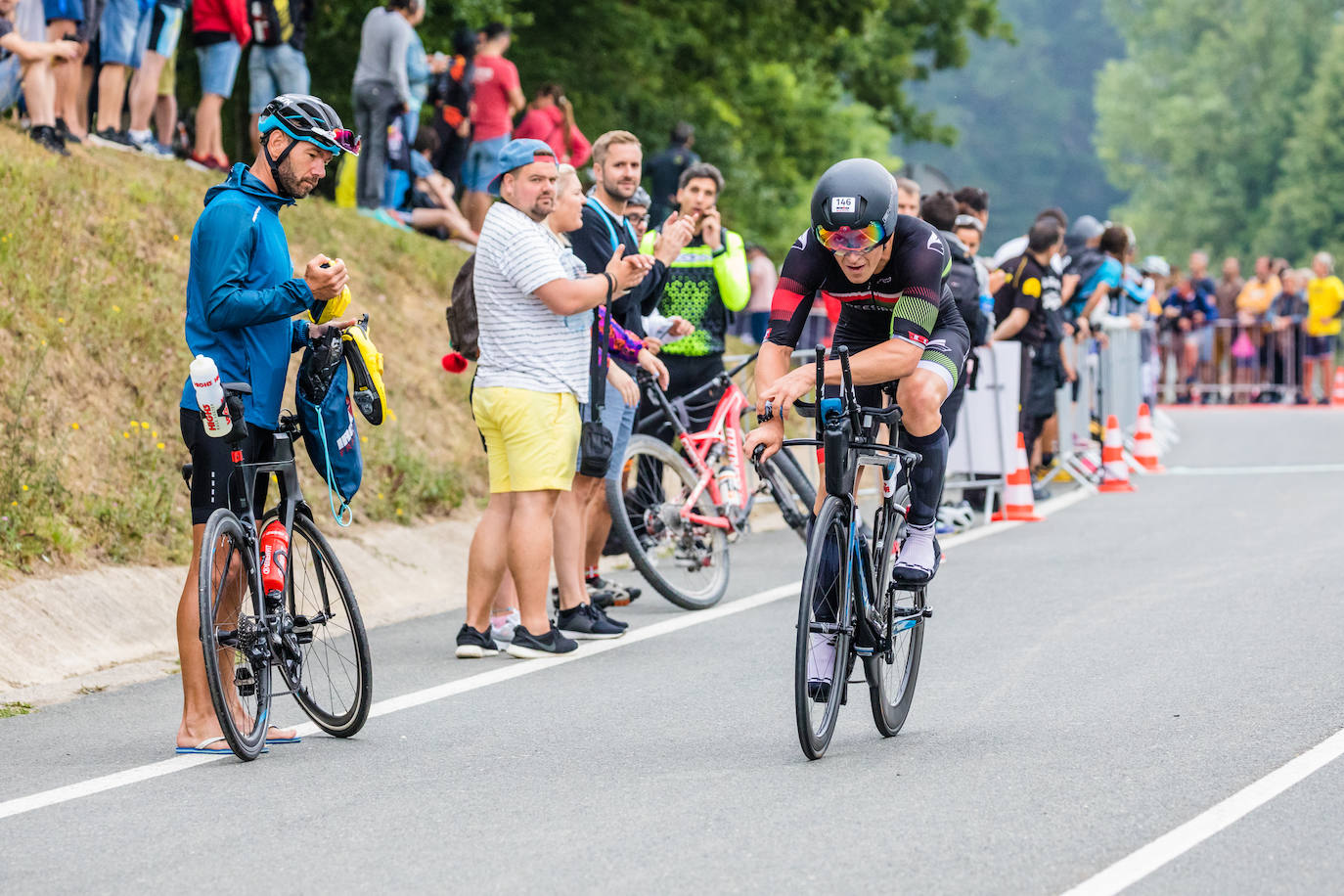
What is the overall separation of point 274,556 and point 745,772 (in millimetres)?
1833

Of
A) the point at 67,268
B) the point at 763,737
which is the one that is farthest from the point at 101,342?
the point at 763,737

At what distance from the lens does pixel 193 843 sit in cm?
563

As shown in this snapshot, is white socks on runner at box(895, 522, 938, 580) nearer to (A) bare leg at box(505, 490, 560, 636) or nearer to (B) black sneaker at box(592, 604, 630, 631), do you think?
(A) bare leg at box(505, 490, 560, 636)

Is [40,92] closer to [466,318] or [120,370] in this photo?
[120,370]

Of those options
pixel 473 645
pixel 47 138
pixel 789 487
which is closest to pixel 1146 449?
pixel 789 487

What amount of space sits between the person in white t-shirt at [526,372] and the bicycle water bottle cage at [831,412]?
6.71 ft

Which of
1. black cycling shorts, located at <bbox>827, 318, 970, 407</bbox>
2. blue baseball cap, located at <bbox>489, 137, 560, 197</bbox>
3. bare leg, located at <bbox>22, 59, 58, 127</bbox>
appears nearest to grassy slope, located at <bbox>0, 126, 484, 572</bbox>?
bare leg, located at <bbox>22, 59, 58, 127</bbox>

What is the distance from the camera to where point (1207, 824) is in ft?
18.5

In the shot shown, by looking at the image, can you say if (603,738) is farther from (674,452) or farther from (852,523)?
(674,452)

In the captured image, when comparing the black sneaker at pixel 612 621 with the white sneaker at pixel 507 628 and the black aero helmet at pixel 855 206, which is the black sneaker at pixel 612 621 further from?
the black aero helmet at pixel 855 206

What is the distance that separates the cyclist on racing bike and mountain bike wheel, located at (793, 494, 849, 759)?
1.11ft

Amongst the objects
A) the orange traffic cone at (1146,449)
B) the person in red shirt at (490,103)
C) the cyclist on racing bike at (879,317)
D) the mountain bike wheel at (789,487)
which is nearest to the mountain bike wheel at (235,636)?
the cyclist on racing bike at (879,317)

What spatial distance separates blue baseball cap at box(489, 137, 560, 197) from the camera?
849cm

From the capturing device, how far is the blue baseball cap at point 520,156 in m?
8.49
